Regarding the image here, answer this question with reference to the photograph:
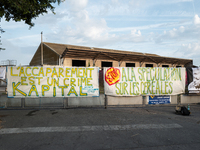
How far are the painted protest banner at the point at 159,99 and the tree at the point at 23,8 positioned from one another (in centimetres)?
731

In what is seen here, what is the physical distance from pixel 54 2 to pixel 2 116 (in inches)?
242

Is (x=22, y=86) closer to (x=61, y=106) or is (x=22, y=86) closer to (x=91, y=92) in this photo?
(x=61, y=106)

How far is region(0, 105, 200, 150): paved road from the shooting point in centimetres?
382

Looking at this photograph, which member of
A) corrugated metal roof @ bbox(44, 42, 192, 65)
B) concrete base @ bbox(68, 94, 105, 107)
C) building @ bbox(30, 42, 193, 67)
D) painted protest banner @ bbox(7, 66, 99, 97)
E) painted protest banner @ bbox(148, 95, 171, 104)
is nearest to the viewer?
painted protest banner @ bbox(7, 66, 99, 97)

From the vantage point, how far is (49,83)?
7.80m

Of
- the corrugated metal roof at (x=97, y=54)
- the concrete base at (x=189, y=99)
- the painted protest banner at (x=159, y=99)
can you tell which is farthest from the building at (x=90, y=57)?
the concrete base at (x=189, y=99)

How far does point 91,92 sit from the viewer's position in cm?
789

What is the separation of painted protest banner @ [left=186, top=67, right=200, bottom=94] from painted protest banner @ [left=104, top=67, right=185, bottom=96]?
490 mm

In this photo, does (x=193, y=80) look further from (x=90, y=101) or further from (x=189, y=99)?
(x=90, y=101)

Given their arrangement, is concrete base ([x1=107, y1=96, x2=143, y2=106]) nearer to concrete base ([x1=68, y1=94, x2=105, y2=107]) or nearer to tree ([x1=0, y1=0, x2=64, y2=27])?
concrete base ([x1=68, y1=94, x2=105, y2=107])

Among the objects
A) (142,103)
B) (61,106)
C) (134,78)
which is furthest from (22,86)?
(142,103)

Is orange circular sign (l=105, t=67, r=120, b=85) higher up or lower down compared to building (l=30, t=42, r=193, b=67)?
lower down

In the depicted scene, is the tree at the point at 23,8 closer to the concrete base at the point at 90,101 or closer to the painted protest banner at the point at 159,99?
the concrete base at the point at 90,101

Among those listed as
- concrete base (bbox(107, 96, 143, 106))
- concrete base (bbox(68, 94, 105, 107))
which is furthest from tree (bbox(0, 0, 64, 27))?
concrete base (bbox(107, 96, 143, 106))
